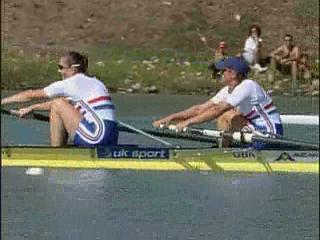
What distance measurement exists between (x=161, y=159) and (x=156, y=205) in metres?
0.95

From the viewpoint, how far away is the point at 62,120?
7660 millimetres

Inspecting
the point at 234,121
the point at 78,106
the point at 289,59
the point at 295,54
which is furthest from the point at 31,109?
the point at 289,59

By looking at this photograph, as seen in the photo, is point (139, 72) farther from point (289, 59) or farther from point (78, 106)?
point (78, 106)

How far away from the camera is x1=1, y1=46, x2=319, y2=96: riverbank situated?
46.2 ft

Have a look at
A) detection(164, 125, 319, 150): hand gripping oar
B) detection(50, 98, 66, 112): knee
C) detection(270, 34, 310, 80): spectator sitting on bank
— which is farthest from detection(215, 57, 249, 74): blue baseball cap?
Answer: detection(270, 34, 310, 80): spectator sitting on bank

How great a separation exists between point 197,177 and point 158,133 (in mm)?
1056

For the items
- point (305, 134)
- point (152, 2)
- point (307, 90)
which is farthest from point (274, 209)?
point (152, 2)

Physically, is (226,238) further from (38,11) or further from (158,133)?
(38,11)

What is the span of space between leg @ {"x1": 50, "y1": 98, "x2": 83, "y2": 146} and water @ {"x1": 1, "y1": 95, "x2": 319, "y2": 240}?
410 mm

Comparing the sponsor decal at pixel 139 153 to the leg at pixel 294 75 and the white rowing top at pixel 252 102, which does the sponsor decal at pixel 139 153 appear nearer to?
the white rowing top at pixel 252 102

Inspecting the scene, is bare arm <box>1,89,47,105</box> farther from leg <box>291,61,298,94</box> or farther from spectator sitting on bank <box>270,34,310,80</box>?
leg <box>291,61,298,94</box>

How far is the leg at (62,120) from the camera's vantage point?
7.58 meters

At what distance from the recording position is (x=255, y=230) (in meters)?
5.70

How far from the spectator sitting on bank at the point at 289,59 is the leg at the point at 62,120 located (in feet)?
18.6
